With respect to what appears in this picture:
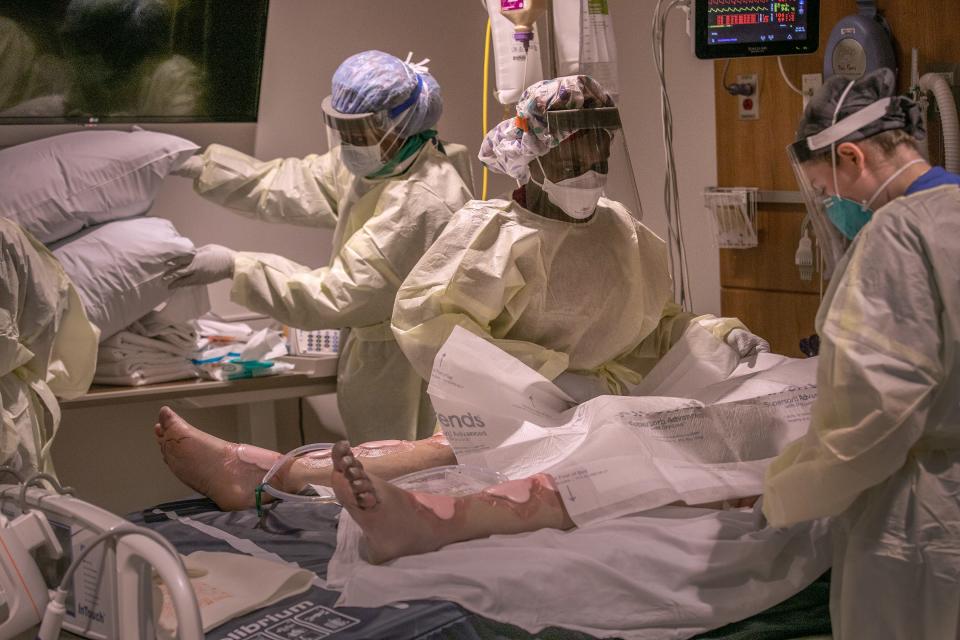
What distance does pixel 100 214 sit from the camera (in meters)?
3.17

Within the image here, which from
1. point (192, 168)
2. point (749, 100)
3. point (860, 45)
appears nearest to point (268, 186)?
point (192, 168)

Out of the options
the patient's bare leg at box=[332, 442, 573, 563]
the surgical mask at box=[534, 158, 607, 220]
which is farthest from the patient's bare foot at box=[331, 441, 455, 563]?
the surgical mask at box=[534, 158, 607, 220]

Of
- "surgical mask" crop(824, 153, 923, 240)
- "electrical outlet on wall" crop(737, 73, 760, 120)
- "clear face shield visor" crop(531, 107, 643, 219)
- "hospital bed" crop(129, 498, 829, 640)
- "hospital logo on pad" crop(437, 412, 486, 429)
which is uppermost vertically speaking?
"electrical outlet on wall" crop(737, 73, 760, 120)

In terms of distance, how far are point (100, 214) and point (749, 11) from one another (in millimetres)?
1918

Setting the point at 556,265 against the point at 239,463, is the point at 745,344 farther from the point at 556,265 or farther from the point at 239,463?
the point at 239,463

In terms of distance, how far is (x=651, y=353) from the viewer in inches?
109

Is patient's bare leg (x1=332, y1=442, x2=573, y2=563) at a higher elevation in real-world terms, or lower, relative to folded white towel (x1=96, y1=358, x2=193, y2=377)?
lower

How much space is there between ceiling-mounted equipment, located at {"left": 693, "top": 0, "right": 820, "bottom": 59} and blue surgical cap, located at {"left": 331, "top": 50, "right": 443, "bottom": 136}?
2.59 ft

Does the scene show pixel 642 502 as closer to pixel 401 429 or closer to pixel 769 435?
pixel 769 435

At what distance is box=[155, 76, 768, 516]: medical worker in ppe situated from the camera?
2441 mm

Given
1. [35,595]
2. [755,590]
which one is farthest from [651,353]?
[35,595]

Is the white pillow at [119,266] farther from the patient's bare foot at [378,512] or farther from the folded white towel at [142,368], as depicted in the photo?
the patient's bare foot at [378,512]

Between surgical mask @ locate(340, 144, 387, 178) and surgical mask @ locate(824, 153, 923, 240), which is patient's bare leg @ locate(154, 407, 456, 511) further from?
surgical mask @ locate(824, 153, 923, 240)

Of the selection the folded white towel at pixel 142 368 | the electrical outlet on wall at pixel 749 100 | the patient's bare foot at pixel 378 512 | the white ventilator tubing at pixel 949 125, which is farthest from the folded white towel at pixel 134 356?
the white ventilator tubing at pixel 949 125
